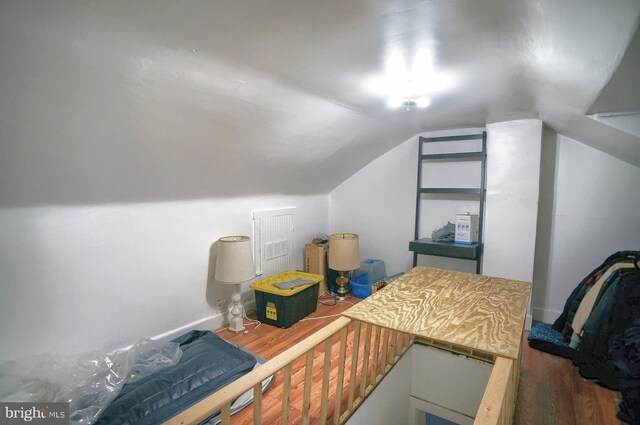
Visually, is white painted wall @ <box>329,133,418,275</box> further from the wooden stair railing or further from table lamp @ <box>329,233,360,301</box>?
the wooden stair railing

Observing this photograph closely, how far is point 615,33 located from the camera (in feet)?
2.91

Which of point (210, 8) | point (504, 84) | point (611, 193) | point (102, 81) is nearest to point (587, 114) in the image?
point (504, 84)

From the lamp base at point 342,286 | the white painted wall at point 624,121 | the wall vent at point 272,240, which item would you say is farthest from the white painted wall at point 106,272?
the white painted wall at point 624,121

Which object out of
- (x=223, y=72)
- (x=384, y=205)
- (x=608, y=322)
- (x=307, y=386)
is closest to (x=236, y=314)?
(x=307, y=386)

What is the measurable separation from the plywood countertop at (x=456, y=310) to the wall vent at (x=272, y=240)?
4.62ft

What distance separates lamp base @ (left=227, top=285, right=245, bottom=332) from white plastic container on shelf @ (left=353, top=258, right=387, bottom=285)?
1350 mm

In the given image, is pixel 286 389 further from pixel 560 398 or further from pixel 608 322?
pixel 608 322

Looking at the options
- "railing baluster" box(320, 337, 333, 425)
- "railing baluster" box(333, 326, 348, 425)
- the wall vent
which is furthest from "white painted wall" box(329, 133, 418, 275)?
"railing baluster" box(320, 337, 333, 425)

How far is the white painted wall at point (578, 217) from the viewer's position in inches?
96.7

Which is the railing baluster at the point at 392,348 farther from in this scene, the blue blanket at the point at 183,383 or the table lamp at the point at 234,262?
Result: the table lamp at the point at 234,262

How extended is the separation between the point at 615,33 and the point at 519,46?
1.14 feet

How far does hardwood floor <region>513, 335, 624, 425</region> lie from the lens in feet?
5.52

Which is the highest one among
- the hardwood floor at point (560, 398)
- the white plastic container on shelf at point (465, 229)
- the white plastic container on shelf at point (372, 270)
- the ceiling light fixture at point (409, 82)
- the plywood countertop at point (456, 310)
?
the ceiling light fixture at point (409, 82)

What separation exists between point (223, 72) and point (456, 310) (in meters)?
1.58
